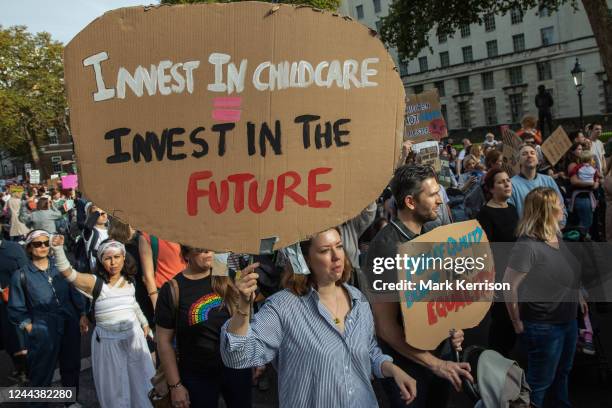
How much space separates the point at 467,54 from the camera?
51.6 m

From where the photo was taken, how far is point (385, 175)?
Answer: 181 cm

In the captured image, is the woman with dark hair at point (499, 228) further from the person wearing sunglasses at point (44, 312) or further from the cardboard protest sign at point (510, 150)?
the person wearing sunglasses at point (44, 312)

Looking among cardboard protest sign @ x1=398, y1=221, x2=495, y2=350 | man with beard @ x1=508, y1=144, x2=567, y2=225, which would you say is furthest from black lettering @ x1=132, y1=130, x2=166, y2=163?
man with beard @ x1=508, y1=144, x2=567, y2=225

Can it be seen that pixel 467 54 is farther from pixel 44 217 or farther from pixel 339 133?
pixel 339 133

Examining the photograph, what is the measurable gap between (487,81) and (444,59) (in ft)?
16.1

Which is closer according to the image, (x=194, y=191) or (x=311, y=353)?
(x=194, y=191)

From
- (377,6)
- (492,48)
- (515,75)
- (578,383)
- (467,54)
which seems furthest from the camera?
(377,6)

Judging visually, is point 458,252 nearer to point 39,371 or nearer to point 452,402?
point 452,402

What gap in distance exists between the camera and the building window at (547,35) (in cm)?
4503

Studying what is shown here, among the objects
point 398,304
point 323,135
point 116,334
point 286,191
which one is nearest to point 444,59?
point 116,334

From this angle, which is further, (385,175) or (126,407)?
(126,407)

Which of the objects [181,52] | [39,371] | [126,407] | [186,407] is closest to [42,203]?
[39,371]

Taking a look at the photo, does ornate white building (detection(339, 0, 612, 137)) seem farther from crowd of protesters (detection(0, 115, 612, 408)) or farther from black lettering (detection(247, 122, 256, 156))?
black lettering (detection(247, 122, 256, 156))

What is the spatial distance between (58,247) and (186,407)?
1.77 m
